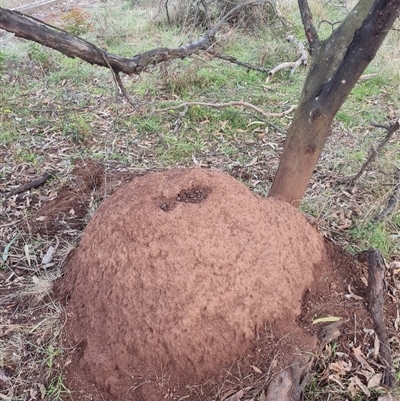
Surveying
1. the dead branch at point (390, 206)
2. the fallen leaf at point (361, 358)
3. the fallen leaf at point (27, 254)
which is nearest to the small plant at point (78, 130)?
the fallen leaf at point (27, 254)

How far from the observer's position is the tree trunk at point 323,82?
1.81 m

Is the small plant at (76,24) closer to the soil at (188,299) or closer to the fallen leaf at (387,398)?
the soil at (188,299)

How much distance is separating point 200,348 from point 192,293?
0.23 m

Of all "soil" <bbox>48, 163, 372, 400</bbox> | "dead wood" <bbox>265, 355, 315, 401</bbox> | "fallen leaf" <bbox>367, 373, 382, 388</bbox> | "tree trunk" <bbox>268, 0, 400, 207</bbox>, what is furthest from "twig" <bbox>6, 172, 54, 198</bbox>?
"fallen leaf" <bbox>367, 373, 382, 388</bbox>

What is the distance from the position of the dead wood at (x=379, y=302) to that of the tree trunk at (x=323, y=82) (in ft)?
1.76

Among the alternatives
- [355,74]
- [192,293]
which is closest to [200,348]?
[192,293]

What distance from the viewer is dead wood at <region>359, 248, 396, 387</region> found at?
5.94 feet

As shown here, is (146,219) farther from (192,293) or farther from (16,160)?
(16,160)

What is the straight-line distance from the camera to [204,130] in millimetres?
4211

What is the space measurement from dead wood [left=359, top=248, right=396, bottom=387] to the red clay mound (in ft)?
1.20

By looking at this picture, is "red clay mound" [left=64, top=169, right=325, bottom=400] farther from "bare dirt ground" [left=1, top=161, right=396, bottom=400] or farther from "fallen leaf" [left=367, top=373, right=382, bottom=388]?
"fallen leaf" [left=367, top=373, right=382, bottom=388]

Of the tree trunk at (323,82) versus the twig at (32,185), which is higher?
the tree trunk at (323,82)

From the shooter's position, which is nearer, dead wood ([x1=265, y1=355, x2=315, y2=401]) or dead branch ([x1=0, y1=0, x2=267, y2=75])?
dead wood ([x1=265, y1=355, x2=315, y2=401])

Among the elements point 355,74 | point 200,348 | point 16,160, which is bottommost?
point 16,160
